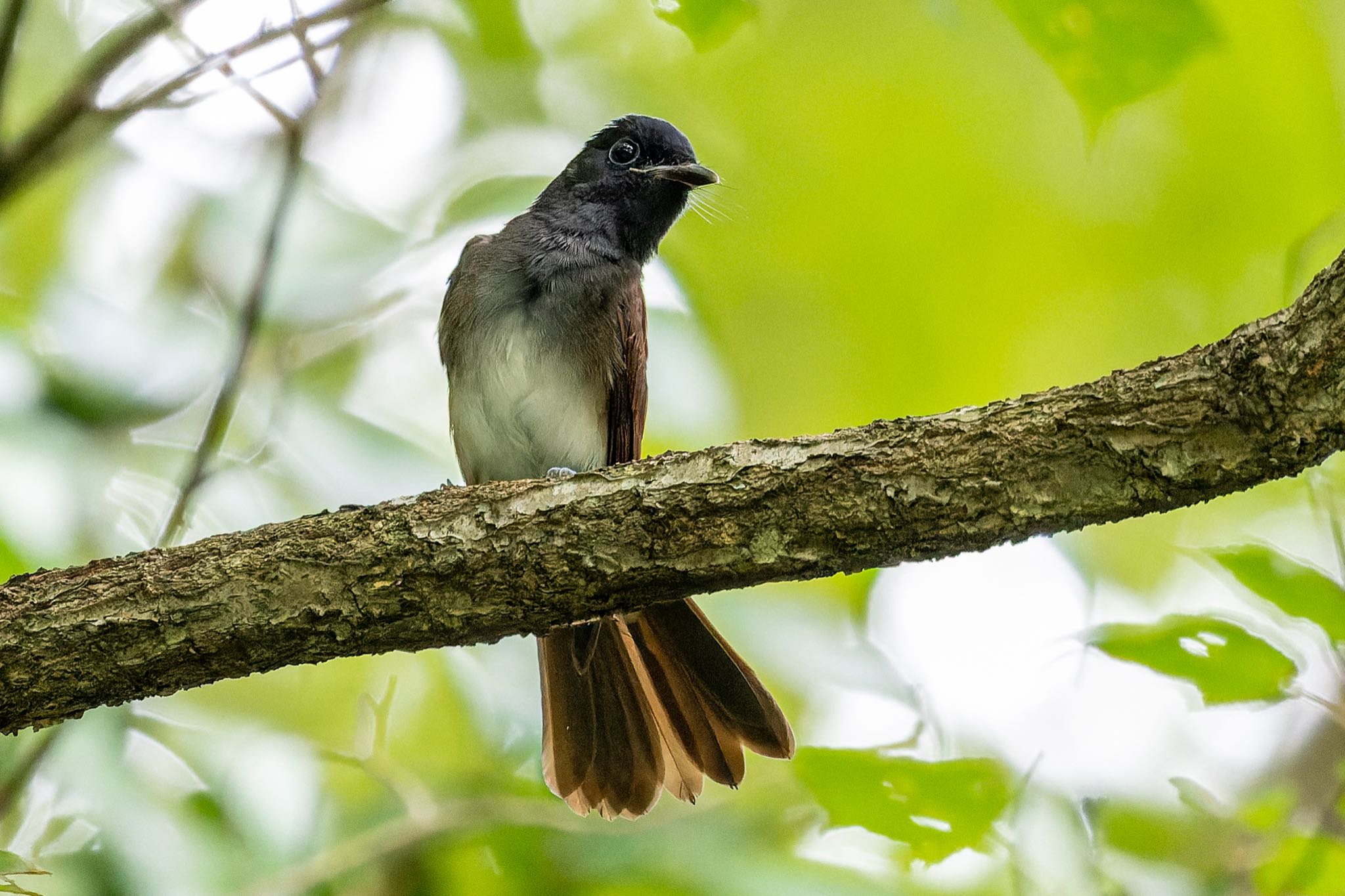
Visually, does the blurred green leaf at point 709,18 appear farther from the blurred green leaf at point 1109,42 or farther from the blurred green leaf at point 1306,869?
the blurred green leaf at point 1306,869

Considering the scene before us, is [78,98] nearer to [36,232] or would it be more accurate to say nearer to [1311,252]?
[36,232]

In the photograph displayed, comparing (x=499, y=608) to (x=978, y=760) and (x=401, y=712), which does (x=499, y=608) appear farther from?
(x=401, y=712)

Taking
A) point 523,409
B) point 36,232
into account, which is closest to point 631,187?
point 523,409

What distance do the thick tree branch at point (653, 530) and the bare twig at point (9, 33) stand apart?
3.84 ft

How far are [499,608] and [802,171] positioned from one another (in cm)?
274

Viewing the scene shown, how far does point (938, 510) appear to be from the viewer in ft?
7.83

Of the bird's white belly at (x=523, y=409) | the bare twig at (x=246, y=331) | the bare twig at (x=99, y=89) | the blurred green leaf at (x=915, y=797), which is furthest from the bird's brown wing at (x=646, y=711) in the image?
the bare twig at (x=99, y=89)

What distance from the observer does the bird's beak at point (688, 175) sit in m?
4.52

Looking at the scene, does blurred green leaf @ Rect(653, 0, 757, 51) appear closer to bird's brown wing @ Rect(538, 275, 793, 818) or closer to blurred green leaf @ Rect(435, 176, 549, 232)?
bird's brown wing @ Rect(538, 275, 793, 818)

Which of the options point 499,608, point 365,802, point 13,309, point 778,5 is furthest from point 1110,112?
point 13,309

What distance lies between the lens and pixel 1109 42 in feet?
8.33

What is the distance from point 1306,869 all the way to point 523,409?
2.57 m

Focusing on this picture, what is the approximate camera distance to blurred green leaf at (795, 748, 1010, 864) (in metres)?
2.45

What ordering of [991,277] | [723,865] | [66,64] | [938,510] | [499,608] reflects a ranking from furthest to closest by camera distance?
[66,64]
[991,277]
[723,865]
[499,608]
[938,510]
